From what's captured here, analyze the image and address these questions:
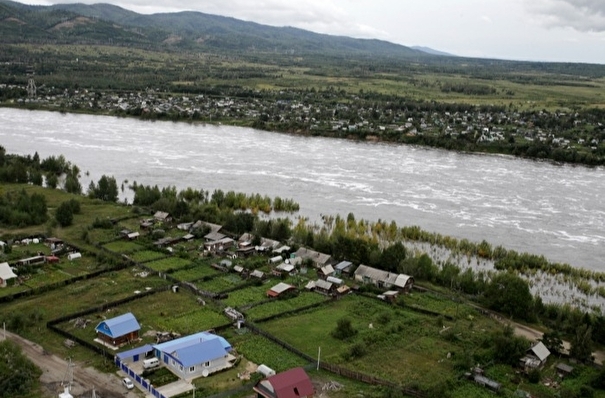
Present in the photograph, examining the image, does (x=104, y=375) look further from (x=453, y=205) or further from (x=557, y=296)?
(x=453, y=205)

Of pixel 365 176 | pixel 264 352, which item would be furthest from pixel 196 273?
pixel 365 176

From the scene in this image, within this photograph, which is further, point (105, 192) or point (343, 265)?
point (105, 192)

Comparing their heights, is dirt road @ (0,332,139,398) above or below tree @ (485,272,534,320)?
below

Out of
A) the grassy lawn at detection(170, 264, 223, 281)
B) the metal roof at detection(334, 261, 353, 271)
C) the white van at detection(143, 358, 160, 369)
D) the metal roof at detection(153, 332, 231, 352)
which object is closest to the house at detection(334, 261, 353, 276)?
the metal roof at detection(334, 261, 353, 271)

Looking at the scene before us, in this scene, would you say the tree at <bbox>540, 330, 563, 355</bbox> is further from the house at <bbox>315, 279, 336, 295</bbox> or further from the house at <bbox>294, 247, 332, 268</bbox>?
the house at <bbox>294, 247, 332, 268</bbox>

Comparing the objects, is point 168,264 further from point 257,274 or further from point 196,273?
point 257,274

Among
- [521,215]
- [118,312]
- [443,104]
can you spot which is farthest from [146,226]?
[443,104]

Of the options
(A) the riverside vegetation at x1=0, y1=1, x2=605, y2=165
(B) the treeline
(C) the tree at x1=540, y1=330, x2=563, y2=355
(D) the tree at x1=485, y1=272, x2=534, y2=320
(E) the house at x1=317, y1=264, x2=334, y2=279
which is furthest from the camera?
(A) the riverside vegetation at x1=0, y1=1, x2=605, y2=165

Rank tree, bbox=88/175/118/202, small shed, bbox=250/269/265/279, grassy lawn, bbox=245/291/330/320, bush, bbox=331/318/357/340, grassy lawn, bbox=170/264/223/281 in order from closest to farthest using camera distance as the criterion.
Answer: bush, bbox=331/318/357/340 → grassy lawn, bbox=245/291/330/320 → grassy lawn, bbox=170/264/223/281 → small shed, bbox=250/269/265/279 → tree, bbox=88/175/118/202
